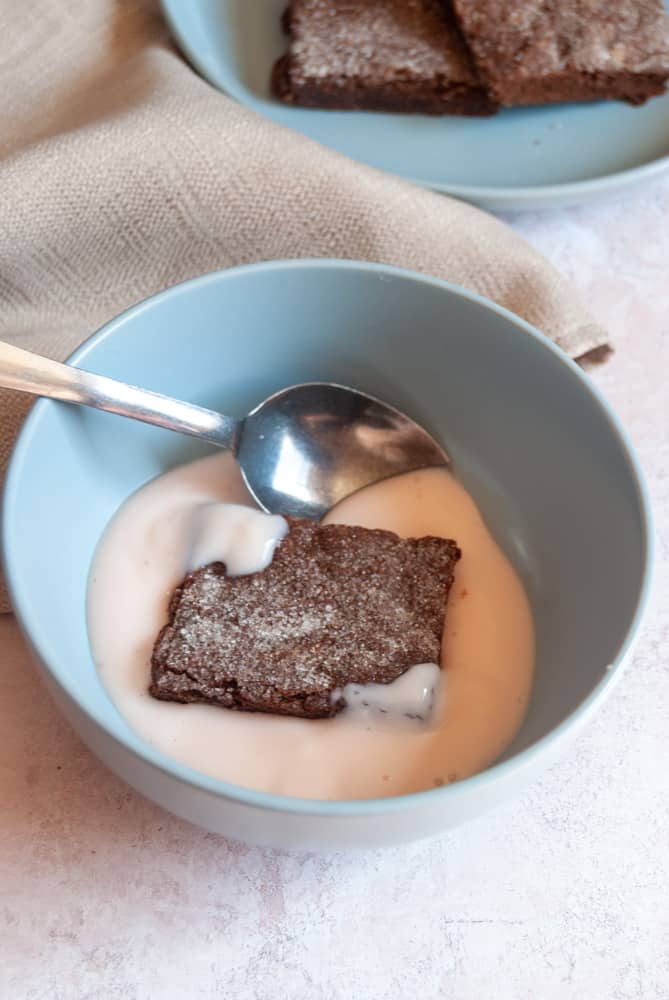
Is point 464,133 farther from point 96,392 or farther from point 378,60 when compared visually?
point 96,392

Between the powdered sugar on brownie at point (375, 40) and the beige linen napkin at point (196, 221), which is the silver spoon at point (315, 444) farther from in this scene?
the powdered sugar on brownie at point (375, 40)

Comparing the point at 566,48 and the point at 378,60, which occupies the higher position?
the point at 378,60

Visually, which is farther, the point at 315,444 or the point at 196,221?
the point at 196,221

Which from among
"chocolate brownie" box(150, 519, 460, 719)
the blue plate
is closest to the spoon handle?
"chocolate brownie" box(150, 519, 460, 719)

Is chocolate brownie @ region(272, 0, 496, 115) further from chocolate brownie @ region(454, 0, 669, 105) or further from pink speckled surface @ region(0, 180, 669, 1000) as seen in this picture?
pink speckled surface @ region(0, 180, 669, 1000)

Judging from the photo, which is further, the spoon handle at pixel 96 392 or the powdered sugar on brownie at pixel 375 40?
the powdered sugar on brownie at pixel 375 40

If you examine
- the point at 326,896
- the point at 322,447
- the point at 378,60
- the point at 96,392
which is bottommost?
the point at 326,896

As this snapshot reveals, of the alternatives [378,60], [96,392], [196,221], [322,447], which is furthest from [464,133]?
[96,392]

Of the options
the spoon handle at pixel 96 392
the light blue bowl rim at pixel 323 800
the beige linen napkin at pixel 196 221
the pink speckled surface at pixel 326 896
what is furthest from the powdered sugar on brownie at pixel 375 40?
the pink speckled surface at pixel 326 896

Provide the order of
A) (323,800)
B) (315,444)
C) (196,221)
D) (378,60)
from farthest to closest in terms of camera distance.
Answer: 1. (378,60)
2. (196,221)
3. (315,444)
4. (323,800)
